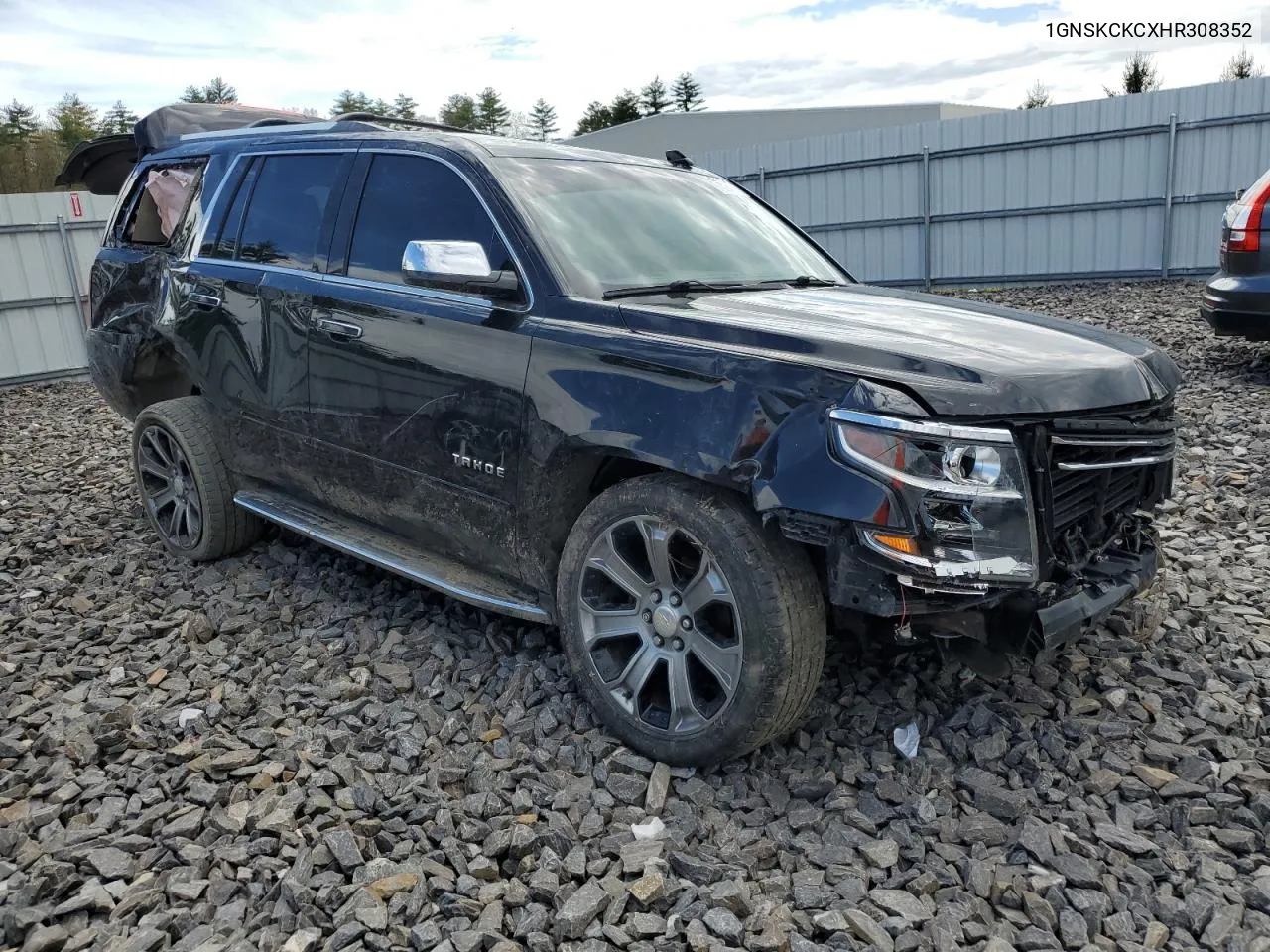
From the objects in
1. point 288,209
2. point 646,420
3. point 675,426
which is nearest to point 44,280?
point 288,209

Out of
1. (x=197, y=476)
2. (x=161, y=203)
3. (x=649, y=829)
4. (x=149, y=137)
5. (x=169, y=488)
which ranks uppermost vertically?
(x=149, y=137)

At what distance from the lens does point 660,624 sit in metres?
3.03

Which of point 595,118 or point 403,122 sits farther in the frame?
point 595,118

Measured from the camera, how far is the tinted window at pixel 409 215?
11.7ft

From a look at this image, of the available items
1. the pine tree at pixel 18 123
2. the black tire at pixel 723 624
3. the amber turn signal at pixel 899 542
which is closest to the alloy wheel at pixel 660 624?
the black tire at pixel 723 624

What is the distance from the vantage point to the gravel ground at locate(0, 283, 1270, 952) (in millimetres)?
2447

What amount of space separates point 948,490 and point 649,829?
124cm

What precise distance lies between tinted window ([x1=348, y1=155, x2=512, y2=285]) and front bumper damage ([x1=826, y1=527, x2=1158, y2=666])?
164cm

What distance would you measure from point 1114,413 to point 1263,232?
513 centimetres

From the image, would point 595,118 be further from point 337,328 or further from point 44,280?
point 337,328

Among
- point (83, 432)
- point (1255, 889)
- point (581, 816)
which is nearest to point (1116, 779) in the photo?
point (1255, 889)

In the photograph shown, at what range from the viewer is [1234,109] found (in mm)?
13156

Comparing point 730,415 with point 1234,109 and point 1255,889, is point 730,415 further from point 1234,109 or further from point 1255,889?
point 1234,109

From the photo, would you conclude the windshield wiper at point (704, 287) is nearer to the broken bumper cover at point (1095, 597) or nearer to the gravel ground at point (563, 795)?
the gravel ground at point (563, 795)
